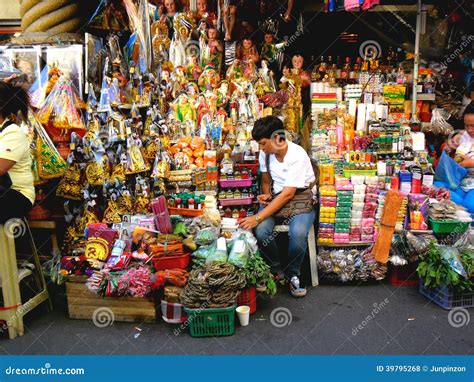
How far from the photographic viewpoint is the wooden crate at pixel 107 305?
396cm

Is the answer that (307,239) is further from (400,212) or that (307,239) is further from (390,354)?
(390,354)

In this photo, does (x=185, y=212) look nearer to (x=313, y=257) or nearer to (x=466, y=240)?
(x=313, y=257)

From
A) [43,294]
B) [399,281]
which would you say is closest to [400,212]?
[399,281]

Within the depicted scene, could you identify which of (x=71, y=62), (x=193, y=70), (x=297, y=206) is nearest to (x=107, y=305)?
(x=297, y=206)

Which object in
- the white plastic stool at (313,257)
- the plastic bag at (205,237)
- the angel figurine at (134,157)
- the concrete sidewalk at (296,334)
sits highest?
the angel figurine at (134,157)

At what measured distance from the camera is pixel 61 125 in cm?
464

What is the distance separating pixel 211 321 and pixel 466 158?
2.99 m

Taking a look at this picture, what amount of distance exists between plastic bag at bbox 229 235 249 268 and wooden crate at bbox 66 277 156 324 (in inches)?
27.7

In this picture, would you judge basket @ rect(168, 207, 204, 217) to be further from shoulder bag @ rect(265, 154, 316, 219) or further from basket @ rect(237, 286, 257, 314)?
basket @ rect(237, 286, 257, 314)

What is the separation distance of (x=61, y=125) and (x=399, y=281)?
3382mm

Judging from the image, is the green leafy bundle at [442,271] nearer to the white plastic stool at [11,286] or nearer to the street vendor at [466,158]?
the street vendor at [466,158]

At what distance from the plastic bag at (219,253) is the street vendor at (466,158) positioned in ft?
7.30

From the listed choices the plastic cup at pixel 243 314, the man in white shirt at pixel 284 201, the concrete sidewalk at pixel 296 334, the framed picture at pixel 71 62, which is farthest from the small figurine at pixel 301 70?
the plastic cup at pixel 243 314

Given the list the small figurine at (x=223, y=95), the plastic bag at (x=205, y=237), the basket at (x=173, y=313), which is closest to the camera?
the basket at (x=173, y=313)
